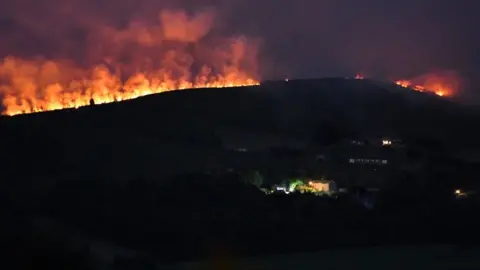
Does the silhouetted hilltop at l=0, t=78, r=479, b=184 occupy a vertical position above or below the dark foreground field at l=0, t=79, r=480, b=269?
above

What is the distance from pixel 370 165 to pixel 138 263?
111 ft

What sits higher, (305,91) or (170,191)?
(305,91)

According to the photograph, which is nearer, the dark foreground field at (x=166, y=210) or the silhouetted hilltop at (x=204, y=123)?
the dark foreground field at (x=166, y=210)

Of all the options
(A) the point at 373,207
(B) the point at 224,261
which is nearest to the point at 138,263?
(B) the point at 224,261

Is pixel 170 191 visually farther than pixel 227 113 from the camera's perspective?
No

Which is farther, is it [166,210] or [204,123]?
[204,123]

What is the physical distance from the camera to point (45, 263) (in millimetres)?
19172

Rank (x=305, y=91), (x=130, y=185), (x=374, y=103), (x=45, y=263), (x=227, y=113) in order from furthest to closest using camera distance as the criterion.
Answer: (x=305, y=91)
(x=374, y=103)
(x=227, y=113)
(x=130, y=185)
(x=45, y=263)

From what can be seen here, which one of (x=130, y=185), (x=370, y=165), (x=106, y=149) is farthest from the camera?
(x=106, y=149)

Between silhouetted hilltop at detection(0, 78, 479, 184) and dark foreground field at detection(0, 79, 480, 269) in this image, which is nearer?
dark foreground field at detection(0, 79, 480, 269)

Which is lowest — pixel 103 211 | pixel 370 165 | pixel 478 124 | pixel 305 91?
pixel 103 211

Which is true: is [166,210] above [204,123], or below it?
below

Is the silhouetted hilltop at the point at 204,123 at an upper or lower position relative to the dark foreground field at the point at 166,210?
upper

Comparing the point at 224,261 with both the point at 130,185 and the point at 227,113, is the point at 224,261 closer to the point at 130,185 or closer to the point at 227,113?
the point at 130,185
